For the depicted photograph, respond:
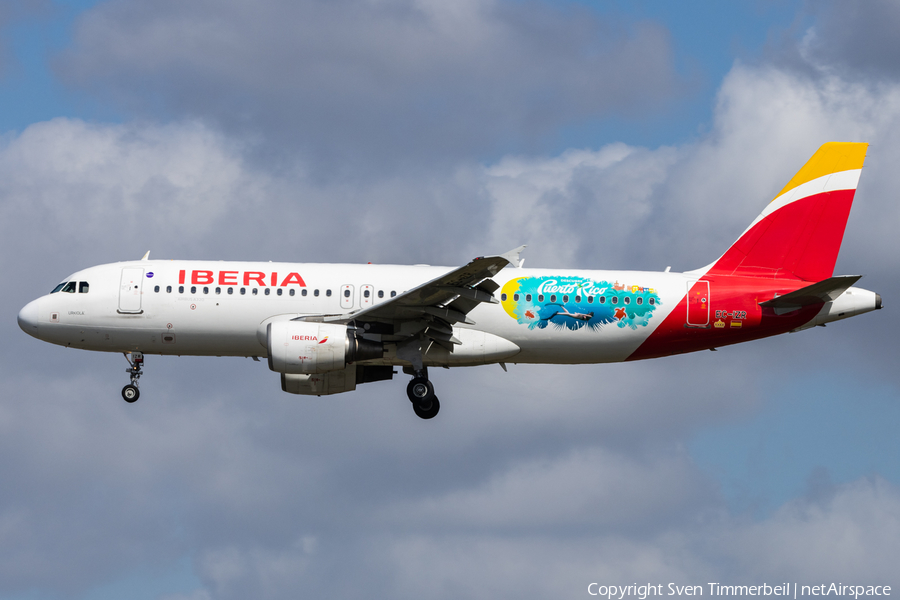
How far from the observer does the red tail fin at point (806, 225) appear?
127 feet

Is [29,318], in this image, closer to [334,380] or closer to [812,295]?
[334,380]

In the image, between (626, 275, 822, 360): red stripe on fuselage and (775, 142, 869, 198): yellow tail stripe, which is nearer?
(626, 275, 822, 360): red stripe on fuselage

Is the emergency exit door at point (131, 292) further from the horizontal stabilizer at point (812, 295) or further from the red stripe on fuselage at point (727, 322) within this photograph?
the horizontal stabilizer at point (812, 295)

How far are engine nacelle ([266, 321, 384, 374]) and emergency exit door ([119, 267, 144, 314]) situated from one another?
484 centimetres

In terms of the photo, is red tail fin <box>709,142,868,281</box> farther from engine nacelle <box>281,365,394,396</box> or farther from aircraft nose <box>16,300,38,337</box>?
aircraft nose <box>16,300,38,337</box>

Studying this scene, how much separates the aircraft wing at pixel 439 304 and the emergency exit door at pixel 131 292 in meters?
5.60

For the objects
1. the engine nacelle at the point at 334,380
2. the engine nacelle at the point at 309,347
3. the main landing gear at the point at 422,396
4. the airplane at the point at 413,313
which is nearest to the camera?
the engine nacelle at the point at 309,347

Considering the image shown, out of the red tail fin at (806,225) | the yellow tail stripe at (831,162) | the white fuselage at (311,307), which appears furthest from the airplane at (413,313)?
A: the yellow tail stripe at (831,162)

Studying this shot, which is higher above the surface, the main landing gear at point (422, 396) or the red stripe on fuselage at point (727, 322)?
the red stripe on fuselage at point (727, 322)

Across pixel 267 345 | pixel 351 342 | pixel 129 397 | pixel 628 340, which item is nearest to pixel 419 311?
pixel 351 342

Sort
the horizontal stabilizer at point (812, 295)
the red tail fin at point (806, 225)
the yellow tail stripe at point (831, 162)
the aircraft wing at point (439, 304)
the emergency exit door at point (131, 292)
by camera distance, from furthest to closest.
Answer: the yellow tail stripe at point (831, 162) → the red tail fin at point (806, 225) → the emergency exit door at point (131, 292) → the horizontal stabilizer at point (812, 295) → the aircraft wing at point (439, 304)

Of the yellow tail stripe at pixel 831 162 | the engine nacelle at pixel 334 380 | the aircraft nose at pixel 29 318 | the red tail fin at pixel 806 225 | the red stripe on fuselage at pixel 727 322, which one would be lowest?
the engine nacelle at pixel 334 380

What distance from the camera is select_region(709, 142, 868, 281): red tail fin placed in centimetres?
3878

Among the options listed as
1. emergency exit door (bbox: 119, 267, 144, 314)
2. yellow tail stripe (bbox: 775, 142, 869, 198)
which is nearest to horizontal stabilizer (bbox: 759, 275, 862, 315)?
yellow tail stripe (bbox: 775, 142, 869, 198)
